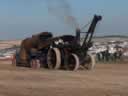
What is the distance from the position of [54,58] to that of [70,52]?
1.06m

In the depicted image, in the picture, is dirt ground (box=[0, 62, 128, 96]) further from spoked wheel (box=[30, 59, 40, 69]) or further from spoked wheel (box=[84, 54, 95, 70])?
spoked wheel (box=[84, 54, 95, 70])

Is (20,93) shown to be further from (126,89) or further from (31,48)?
(31,48)

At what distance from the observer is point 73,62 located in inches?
1242

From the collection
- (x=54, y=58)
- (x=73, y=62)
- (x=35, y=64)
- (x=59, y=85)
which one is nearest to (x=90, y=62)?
(x=73, y=62)

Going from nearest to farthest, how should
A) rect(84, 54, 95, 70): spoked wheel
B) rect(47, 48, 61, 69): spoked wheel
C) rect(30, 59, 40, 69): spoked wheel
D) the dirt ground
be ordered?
the dirt ground → rect(47, 48, 61, 69): spoked wheel → rect(84, 54, 95, 70): spoked wheel → rect(30, 59, 40, 69): spoked wheel

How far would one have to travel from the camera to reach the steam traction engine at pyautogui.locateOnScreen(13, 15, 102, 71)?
3160 centimetres

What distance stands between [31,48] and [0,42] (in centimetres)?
9307

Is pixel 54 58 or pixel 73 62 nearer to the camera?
pixel 73 62

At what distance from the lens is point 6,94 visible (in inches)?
742

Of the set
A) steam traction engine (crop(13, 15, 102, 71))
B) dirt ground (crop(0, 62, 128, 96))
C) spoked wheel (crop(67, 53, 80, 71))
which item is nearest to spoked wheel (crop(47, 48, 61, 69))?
steam traction engine (crop(13, 15, 102, 71))

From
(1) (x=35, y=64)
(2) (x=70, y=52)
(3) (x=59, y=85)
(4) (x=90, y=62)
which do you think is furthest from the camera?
(1) (x=35, y=64)

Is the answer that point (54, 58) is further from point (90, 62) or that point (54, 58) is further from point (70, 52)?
point (90, 62)

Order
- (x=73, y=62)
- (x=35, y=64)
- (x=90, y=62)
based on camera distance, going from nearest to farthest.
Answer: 1. (x=73, y=62)
2. (x=90, y=62)
3. (x=35, y=64)

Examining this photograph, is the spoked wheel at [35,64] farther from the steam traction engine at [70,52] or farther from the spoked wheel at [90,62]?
A: the spoked wheel at [90,62]
